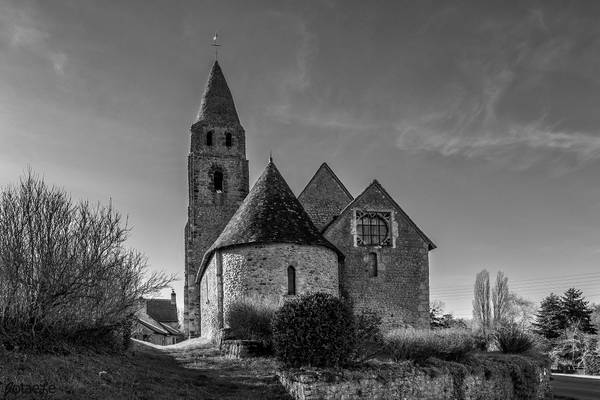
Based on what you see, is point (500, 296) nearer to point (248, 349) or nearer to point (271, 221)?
point (271, 221)

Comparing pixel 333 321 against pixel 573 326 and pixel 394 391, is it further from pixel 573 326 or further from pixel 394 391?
pixel 573 326

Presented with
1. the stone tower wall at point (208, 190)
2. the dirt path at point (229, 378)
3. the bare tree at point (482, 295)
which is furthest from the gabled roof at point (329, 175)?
the bare tree at point (482, 295)

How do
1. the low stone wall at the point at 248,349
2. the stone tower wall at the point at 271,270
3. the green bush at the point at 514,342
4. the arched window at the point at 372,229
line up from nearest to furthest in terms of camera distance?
the low stone wall at the point at 248,349 < the green bush at the point at 514,342 < the stone tower wall at the point at 271,270 < the arched window at the point at 372,229

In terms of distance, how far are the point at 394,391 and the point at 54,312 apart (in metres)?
7.82

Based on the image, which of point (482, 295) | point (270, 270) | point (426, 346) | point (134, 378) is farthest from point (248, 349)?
point (482, 295)

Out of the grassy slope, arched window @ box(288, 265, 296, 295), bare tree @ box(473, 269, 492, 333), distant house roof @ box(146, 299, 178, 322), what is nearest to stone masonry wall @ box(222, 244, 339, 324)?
arched window @ box(288, 265, 296, 295)

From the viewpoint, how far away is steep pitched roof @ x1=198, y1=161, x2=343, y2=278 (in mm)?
21688

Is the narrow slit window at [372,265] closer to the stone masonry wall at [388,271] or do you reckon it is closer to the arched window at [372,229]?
the stone masonry wall at [388,271]

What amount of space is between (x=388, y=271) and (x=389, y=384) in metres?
14.6

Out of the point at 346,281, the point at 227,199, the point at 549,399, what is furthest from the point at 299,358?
the point at 227,199

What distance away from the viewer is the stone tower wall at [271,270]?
69.9ft

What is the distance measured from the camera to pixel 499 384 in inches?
604

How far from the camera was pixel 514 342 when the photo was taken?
63.6ft

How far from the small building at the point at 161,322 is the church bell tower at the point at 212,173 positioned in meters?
22.5
